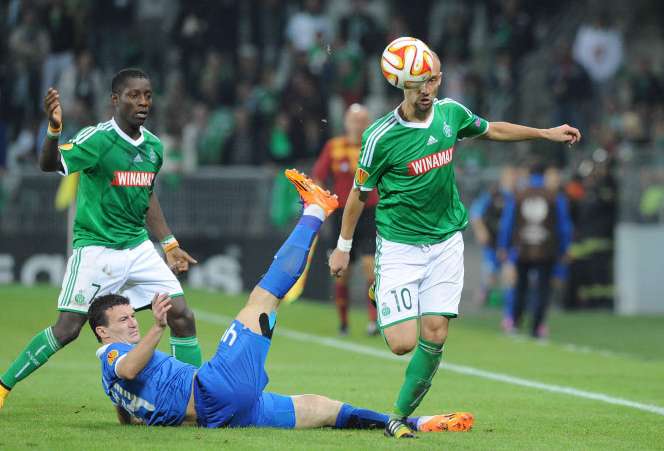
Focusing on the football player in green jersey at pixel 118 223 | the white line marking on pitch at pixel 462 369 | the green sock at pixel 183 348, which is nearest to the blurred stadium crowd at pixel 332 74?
the white line marking on pitch at pixel 462 369

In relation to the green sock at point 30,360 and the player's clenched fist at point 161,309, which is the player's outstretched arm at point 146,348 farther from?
the green sock at point 30,360

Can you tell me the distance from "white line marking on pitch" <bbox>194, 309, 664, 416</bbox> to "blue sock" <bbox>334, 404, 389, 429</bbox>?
2.52 meters

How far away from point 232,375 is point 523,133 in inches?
105

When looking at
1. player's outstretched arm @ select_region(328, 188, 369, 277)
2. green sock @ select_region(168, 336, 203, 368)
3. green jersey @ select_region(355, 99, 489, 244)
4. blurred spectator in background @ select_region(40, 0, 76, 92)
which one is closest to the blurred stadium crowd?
blurred spectator in background @ select_region(40, 0, 76, 92)

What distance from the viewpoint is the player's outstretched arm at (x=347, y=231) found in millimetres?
8688

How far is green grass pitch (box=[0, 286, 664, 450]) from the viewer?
798 centimetres

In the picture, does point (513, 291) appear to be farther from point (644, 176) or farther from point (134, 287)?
→ point (134, 287)

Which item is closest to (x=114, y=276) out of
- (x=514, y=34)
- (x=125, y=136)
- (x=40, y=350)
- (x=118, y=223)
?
(x=118, y=223)

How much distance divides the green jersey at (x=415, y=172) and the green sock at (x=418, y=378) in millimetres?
725

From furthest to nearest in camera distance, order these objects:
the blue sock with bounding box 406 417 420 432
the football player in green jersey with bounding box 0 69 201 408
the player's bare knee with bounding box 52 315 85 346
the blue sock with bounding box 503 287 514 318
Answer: the blue sock with bounding box 503 287 514 318
the football player in green jersey with bounding box 0 69 201 408
the player's bare knee with bounding box 52 315 85 346
the blue sock with bounding box 406 417 420 432

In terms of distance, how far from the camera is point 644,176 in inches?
847

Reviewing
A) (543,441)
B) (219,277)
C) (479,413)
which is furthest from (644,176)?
(543,441)

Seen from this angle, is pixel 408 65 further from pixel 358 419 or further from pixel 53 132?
pixel 53 132

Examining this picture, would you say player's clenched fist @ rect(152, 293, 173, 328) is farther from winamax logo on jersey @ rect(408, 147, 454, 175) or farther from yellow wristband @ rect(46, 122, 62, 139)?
winamax logo on jersey @ rect(408, 147, 454, 175)
